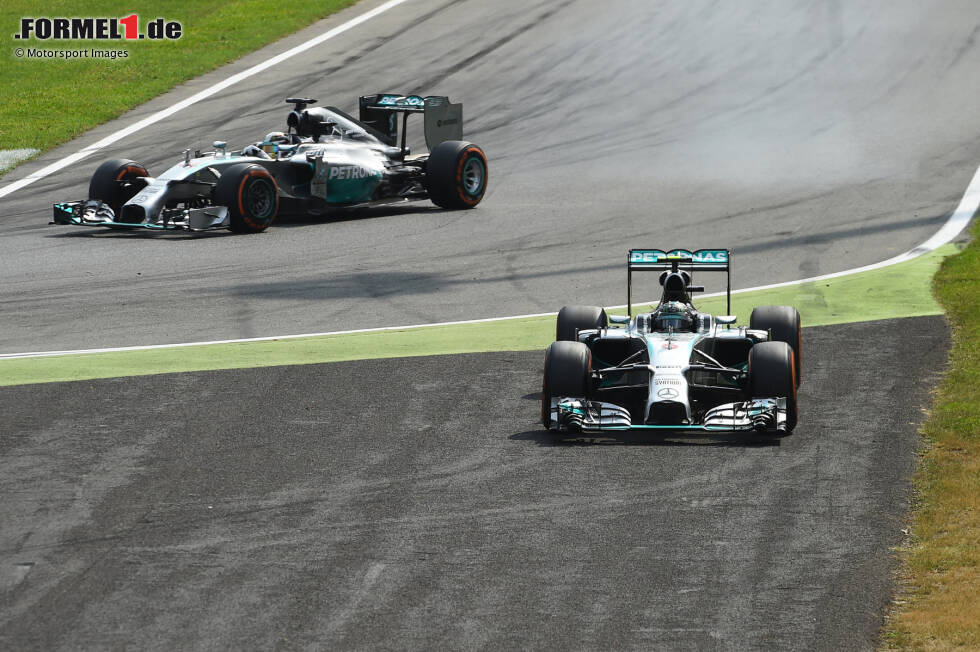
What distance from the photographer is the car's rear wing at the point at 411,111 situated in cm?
2488

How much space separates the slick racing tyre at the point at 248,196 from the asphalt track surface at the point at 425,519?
28.7 feet

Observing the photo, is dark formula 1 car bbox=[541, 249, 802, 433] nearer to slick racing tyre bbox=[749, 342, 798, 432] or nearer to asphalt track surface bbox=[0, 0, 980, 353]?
slick racing tyre bbox=[749, 342, 798, 432]

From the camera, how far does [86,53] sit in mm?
40125

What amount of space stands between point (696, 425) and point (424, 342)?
15.5 ft

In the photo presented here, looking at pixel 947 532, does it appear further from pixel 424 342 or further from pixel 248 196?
pixel 248 196

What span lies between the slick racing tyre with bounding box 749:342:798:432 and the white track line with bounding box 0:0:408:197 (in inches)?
753

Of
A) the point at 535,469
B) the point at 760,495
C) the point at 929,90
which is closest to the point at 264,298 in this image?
the point at 535,469

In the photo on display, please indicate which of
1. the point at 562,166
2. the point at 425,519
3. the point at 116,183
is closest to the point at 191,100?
the point at 562,166

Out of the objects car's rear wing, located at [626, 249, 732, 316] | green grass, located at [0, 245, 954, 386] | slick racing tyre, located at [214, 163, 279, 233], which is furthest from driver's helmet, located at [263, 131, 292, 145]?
car's rear wing, located at [626, 249, 732, 316]

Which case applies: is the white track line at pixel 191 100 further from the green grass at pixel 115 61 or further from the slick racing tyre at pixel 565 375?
the slick racing tyre at pixel 565 375

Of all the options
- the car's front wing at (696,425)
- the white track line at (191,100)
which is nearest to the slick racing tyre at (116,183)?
the white track line at (191,100)

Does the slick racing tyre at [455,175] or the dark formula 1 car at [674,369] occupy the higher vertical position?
the slick racing tyre at [455,175]

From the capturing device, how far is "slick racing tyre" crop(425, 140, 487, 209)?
2481 cm

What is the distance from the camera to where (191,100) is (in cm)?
3484
